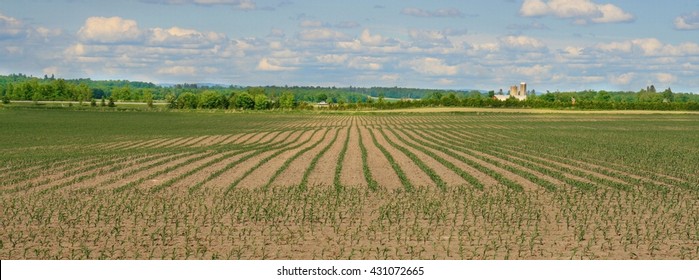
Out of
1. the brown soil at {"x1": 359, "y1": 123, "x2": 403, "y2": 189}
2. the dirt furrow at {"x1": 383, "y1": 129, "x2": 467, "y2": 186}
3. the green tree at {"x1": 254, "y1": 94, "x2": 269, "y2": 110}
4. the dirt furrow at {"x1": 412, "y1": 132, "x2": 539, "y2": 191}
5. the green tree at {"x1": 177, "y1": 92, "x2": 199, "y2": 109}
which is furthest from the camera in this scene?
the green tree at {"x1": 254, "y1": 94, "x2": 269, "y2": 110}

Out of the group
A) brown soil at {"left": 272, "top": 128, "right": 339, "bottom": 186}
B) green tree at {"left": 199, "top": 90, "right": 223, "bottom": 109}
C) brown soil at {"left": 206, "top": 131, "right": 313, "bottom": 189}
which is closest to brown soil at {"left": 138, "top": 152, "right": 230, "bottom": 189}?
brown soil at {"left": 206, "top": 131, "right": 313, "bottom": 189}

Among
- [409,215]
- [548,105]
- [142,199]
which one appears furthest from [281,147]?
[548,105]

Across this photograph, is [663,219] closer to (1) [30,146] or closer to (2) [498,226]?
(2) [498,226]

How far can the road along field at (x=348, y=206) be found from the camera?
1544cm

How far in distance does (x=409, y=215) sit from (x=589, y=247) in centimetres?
476

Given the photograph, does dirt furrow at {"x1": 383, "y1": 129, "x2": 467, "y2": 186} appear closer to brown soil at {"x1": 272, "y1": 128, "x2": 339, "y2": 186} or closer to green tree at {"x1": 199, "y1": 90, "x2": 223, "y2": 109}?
brown soil at {"x1": 272, "y1": 128, "x2": 339, "y2": 186}

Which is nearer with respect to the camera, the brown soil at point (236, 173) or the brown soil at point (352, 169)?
the brown soil at point (236, 173)

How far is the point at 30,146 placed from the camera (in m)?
44.6

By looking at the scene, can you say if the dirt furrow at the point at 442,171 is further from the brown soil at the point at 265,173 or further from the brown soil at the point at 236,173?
the brown soil at the point at 236,173

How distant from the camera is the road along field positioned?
15.4 m

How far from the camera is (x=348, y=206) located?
20484 mm

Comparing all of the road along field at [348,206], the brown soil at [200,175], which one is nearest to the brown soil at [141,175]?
the road along field at [348,206]

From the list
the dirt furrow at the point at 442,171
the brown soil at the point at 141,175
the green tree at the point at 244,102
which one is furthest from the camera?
the green tree at the point at 244,102
